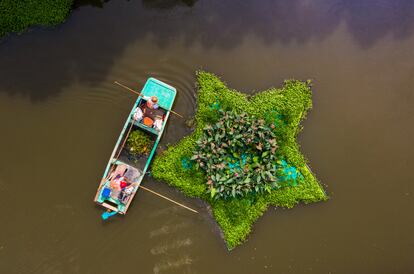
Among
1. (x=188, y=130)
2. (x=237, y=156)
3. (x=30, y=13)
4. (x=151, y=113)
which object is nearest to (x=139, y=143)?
(x=151, y=113)

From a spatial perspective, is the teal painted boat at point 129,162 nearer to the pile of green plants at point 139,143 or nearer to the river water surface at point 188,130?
the pile of green plants at point 139,143

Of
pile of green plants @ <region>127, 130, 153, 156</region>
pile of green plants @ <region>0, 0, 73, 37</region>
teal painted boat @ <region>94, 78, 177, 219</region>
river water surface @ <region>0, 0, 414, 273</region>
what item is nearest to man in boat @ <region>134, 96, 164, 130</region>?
teal painted boat @ <region>94, 78, 177, 219</region>

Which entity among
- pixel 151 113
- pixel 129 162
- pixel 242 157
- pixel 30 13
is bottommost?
pixel 129 162

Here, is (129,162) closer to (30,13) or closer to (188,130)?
(188,130)

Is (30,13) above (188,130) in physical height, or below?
above

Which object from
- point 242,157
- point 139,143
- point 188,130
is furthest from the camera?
point 188,130

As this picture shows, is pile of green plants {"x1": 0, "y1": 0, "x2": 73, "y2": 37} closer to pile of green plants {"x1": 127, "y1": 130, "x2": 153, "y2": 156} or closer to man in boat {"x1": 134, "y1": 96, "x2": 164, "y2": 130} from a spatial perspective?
man in boat {"x1": 134, "y1": 96, "x2": 164, "y2": 130}

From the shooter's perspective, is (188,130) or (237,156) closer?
(237,156)

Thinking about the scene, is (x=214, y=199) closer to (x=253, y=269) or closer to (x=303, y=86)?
(x=253, y=269)
